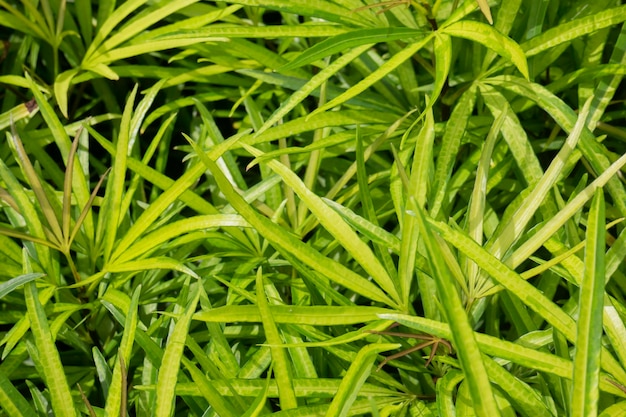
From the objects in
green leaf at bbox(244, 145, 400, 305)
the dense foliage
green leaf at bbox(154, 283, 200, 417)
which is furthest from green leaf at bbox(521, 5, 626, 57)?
green leaf at bbox(154, 283, 200, 417)

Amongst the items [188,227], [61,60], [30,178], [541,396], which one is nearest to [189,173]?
[188,227]

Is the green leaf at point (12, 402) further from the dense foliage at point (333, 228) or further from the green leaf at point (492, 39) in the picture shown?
the green leaf at point (492, 39)

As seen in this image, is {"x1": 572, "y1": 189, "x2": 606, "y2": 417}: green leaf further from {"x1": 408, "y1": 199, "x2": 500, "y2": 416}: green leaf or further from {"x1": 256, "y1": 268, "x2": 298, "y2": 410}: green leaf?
{"x1": 256, "y1": 268, "x2": 298, "y2": 410}: green leaf

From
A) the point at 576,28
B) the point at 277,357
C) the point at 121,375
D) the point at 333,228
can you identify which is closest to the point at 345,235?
the point at 333,228

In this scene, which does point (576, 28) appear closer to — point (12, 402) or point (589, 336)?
point (589, 336)

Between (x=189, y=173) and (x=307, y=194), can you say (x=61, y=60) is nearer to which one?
(x=189, y=173)

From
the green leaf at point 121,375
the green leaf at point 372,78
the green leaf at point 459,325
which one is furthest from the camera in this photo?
the green leaf at point 372,78

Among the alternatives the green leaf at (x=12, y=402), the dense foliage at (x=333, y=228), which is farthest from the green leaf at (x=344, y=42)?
the green leaf at (x=12, y=402)

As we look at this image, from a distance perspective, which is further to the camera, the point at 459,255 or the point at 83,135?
the point at 83,135

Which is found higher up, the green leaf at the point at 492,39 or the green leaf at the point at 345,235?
the green leaf at the point at 492,39
